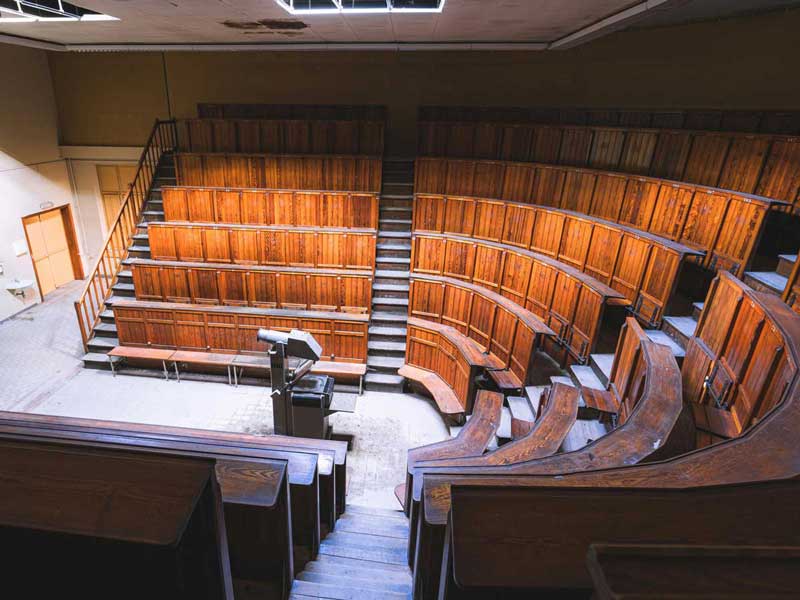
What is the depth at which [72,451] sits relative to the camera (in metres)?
1.07

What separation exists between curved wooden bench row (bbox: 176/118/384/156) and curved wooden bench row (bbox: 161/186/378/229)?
41.6 inches

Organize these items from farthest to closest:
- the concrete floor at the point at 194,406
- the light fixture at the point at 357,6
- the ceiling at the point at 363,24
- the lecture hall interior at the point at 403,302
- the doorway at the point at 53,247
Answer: the doorway at the point at 53,247
the concrete floor at the point at 194,406
the light fixture at the point at 357,6
the ceiling at the point at 363,24
the lecture hall interior at the point at 403,302

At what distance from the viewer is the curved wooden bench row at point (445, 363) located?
601cm

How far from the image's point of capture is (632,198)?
18.6ft

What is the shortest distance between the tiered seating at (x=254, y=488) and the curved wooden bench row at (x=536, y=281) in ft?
12.0

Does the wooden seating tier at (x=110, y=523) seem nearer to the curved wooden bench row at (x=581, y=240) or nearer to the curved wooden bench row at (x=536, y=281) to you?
the curved wooden bench row at (x=536, y=281)

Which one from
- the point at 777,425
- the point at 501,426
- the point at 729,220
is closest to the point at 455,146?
the point at 729,220

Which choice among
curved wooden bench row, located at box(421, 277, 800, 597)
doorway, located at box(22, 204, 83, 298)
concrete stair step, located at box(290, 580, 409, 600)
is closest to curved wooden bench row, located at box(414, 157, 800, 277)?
curved wooden bench row, located at box(421, 277, 800, 597)

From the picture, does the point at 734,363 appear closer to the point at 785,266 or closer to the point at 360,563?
the point at 785,266

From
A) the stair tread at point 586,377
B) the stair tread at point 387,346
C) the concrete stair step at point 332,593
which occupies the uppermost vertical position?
the concrete stair step at point 332,593

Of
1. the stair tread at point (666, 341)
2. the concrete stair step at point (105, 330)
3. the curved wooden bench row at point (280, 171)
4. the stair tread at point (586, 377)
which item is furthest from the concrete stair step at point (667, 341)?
the concrete stair step at point (105, 330)

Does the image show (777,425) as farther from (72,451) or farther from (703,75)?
(703,75)

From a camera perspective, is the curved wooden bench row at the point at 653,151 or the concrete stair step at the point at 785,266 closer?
the concrete stair step at the point at 785,266

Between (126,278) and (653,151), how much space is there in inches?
341
